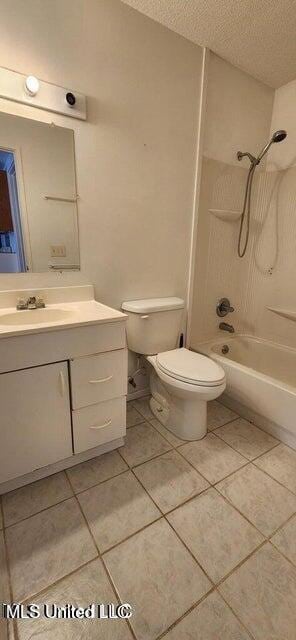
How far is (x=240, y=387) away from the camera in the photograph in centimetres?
172

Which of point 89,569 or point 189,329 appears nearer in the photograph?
point 89,569

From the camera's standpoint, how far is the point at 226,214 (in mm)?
1942

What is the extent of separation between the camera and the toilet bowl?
4.51 feet

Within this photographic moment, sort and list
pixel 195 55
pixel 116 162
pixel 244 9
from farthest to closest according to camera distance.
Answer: pixel 195 55 < pixel 116 162 < pixel 244 9

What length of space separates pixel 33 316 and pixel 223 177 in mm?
1564

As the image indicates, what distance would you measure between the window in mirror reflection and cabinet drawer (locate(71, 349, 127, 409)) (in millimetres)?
593

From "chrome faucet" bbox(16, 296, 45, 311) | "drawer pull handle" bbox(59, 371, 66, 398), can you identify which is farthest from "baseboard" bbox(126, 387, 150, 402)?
"chrome faucet" bbox(16, 296, 45, 311)

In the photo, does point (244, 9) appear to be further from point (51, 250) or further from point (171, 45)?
point (51, 250)

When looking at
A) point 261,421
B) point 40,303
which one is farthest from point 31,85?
point 261,421

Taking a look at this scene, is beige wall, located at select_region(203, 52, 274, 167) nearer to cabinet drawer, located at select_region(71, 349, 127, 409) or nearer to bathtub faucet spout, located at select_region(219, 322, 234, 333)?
bathtub faucet spout, located at select_region(219, 322, 234, 333)

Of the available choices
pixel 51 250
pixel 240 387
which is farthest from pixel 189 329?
→ pixel 51 250

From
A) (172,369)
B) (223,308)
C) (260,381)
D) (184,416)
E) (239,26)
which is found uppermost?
(239,26)

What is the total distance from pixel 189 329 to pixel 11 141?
1.49m

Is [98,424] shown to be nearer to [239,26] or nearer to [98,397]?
[98,397]
